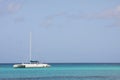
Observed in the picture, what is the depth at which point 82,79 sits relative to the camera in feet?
221

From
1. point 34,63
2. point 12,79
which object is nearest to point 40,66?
point 34,63

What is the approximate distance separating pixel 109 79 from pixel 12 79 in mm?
14339

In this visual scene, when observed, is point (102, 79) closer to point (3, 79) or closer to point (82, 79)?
point (82, 79)

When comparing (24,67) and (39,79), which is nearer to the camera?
(39,79)

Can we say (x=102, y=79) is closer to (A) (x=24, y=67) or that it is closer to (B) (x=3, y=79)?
(B) (x=3, y=79)

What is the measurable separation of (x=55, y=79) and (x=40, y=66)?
46.7 meters

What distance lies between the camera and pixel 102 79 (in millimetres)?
66062

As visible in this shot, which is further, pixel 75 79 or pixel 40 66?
pixel 40 66

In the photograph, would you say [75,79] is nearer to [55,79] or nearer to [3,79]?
[55,79]

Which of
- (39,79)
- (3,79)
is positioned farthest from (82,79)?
(3,79)

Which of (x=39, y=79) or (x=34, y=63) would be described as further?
(x=34, y=63)

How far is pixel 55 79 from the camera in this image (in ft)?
224

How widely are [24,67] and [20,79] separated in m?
45.2

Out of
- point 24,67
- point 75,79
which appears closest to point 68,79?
point 75,79
